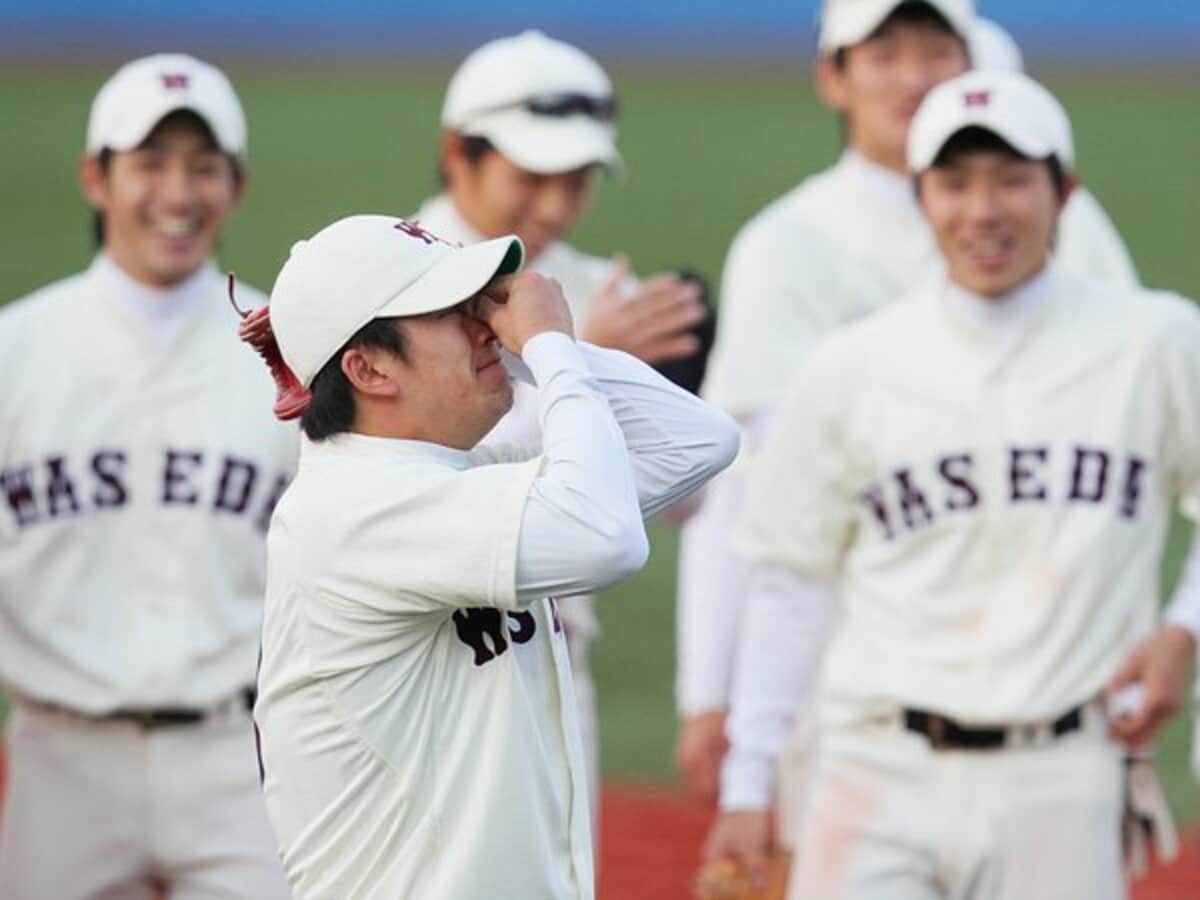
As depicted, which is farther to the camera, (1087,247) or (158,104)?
(1087,247)

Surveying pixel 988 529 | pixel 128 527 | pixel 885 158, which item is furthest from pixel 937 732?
pixel 128 527

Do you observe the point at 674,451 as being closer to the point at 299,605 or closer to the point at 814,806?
the point at 299,605

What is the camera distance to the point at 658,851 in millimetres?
9125

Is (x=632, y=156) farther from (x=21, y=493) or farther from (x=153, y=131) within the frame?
(x=21, y=493)

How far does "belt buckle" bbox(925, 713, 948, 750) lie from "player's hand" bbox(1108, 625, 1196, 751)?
1.02 feet

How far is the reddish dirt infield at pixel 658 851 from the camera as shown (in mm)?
8625

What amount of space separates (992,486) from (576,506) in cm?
191

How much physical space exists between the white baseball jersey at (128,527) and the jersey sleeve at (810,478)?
1033 millimetres

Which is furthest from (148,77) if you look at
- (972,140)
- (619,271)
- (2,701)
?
(2,701)

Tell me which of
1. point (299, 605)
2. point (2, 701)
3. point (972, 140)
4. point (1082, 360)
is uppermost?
point (972, 140)

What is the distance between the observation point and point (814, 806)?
5.72 m

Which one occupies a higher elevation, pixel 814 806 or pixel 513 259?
pixel 513 259

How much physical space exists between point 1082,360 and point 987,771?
31.9 inches

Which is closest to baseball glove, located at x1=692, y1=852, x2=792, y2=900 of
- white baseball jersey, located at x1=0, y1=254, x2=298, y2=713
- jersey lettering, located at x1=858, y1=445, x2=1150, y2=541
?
jersey lettering, located at x1=858, y1=445, x2=1150, y2=541
